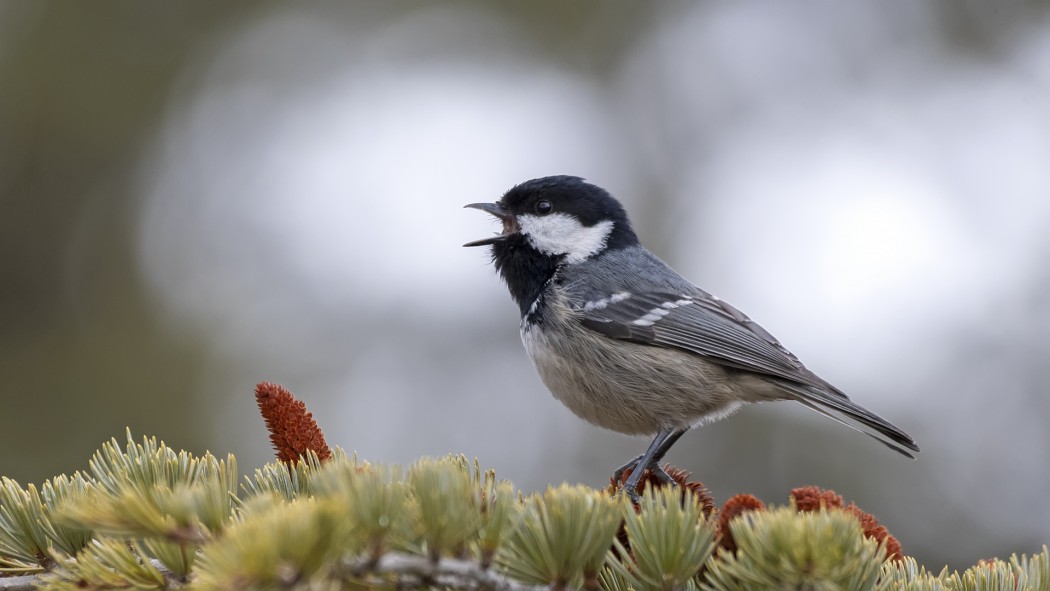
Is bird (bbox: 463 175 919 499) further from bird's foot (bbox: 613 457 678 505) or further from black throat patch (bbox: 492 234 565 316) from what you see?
bird's foot (bbox: 613 457 678 505)

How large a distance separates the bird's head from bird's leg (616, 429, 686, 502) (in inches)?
24.5

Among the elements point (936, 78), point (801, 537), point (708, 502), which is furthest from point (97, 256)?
point (936, 78)

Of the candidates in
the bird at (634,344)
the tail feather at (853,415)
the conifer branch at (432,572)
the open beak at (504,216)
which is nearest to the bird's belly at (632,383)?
the bird at (634,344)

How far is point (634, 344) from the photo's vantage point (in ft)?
8.58

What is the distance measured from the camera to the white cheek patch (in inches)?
113

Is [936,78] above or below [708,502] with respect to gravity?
above

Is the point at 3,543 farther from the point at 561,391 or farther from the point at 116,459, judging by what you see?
the point at 561,391

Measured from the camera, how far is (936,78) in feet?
16.0

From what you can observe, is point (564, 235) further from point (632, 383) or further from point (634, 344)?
point (632, 383)

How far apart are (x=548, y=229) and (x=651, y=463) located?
100 centimetres

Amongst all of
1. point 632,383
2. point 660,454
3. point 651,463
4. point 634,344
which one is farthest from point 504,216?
point 651,463

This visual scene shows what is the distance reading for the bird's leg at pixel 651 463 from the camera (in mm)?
1821

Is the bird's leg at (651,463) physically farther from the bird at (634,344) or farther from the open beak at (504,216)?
the open beak at (504,216)

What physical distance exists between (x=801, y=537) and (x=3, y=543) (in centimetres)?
102
